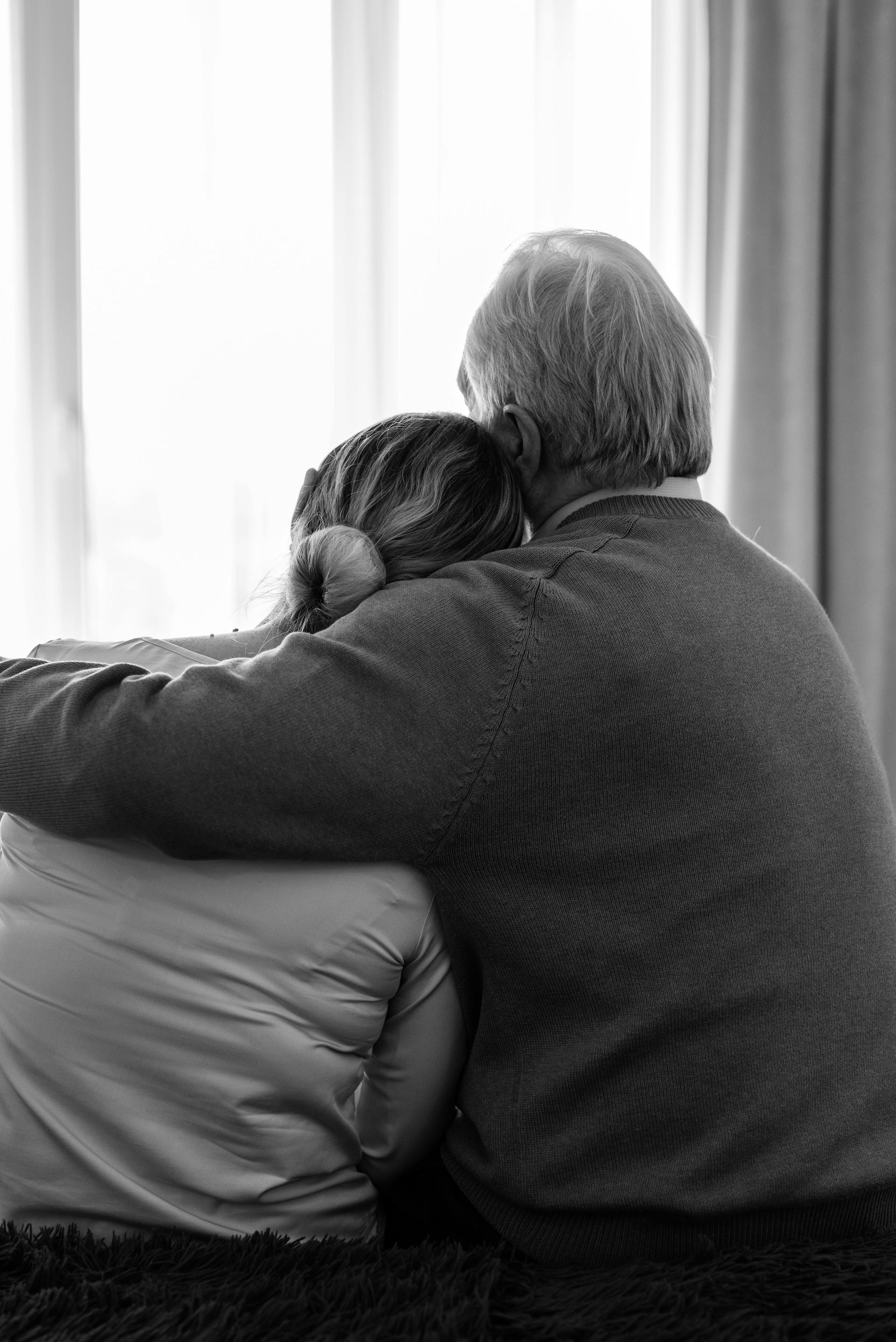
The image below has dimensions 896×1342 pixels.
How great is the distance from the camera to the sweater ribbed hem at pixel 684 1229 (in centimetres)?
86

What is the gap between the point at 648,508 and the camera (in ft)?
3.36

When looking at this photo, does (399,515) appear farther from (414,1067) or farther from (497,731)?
(414,1067)

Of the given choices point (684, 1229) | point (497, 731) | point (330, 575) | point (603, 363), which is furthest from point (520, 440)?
point (684, 1229)

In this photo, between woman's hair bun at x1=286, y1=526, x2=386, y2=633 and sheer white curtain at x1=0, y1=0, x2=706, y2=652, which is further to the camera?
sheer white curtain at x1=0, y1=0, x2=706, y2=652

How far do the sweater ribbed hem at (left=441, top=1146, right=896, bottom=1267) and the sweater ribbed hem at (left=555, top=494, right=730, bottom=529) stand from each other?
0.54 metres

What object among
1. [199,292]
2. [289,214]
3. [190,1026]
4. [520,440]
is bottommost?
[190,1026]

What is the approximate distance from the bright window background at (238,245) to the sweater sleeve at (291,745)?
142 centimetres

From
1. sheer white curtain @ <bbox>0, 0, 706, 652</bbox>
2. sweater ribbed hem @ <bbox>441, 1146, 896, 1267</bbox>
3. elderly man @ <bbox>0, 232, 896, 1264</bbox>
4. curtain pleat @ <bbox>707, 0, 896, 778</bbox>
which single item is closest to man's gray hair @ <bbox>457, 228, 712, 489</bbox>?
elderly man @ <bbox>0, 232, 896, 1264</bbox>

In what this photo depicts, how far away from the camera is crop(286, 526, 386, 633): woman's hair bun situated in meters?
0.99

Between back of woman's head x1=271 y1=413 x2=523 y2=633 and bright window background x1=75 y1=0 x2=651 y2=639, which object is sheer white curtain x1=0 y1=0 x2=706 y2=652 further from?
back of woman's head x1=271 y1=413 x2=523 y2=633

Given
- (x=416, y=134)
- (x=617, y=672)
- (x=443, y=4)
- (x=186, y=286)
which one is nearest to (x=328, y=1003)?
(x=617, y=672)

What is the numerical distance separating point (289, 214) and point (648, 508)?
65.3 inches

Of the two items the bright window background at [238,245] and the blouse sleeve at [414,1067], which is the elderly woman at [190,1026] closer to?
the blouse sleeve at [414,1067]

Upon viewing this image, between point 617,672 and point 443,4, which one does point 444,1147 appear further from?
point 443,4
